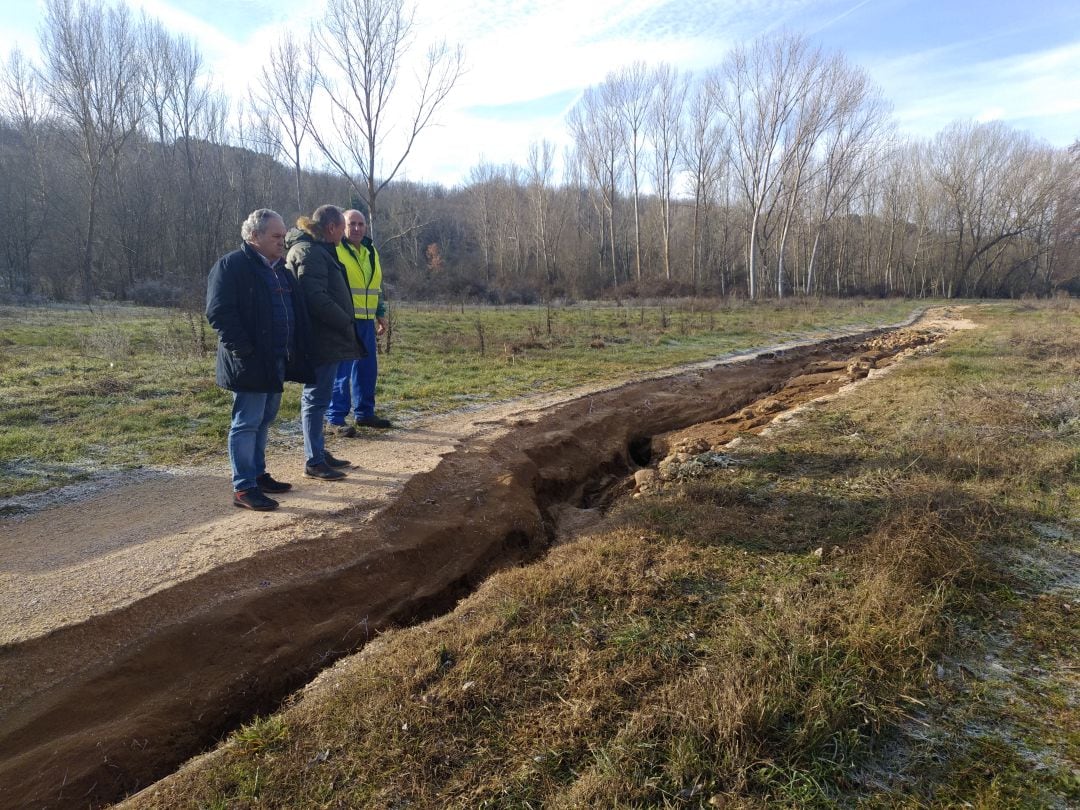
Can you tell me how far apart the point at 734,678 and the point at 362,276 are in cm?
511

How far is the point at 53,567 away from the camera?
3383mm

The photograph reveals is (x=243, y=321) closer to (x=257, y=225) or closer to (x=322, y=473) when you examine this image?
(x=257, y=225)

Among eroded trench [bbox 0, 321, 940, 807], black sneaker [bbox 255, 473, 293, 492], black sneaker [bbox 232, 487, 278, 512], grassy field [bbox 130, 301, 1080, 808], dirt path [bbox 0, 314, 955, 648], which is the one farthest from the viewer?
black sneaker [bbox 255, 473, 293, 492]

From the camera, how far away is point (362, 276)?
19.5 feet

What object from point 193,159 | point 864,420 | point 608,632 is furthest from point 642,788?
point 193,159

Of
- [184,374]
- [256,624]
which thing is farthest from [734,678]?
[184,374]

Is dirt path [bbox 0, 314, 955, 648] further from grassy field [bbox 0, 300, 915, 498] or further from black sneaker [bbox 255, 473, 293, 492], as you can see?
grassy field [bbox 0, 300, 915, 498]

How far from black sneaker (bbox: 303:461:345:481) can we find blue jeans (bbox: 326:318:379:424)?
136 cm

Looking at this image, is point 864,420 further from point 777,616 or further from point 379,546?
point 379,546

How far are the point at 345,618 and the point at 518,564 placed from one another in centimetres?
127

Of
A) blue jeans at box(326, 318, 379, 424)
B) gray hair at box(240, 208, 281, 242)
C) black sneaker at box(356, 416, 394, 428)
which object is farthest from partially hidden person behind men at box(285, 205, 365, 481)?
black sneaker at box(356, 416, 394, 428)

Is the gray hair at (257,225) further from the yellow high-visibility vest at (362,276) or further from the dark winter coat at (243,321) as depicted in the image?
the yellow high-visibility vest at (362,276)

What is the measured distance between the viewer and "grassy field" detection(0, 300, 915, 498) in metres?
5.52

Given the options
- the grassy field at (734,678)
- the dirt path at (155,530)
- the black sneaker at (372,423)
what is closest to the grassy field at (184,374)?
the black sneaker at (372,423)
